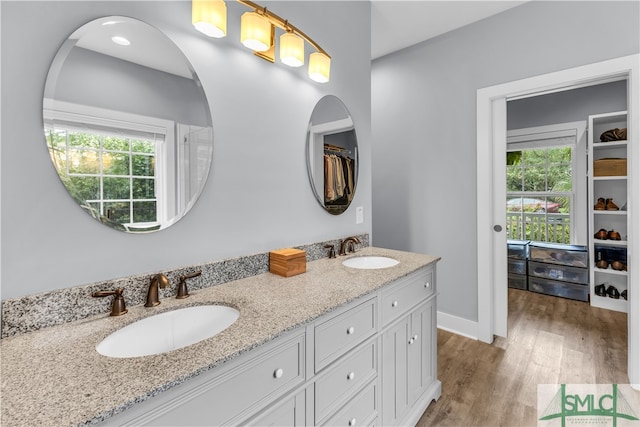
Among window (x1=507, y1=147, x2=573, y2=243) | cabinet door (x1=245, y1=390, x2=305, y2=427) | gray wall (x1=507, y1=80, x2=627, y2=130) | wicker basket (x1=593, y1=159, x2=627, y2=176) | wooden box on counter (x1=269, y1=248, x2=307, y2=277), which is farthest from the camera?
window (x1=507, y1=147, x2=573, y2=243)

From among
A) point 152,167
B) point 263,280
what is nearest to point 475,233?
point 263,280

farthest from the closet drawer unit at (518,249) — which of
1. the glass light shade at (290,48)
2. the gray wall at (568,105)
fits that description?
the glass light shade at (290,48)

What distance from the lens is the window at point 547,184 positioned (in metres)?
3.76

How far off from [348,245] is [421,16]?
197cm

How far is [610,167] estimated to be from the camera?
305cm

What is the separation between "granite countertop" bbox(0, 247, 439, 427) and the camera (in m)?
0.56

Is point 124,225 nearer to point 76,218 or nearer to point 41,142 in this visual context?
point 76,218

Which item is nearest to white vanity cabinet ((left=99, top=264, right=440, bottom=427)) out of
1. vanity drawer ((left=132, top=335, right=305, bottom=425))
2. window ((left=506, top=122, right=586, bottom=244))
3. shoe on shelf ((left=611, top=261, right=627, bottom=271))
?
vanity drawer ((left=132, top=335, right=305, bottom=425))

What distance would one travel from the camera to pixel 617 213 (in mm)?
3057

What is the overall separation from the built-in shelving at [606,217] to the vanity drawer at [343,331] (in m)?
3.26

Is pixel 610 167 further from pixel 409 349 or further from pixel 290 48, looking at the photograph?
pixel 290 48

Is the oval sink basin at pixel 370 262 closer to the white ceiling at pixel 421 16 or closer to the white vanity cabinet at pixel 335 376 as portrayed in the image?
the white vanity cabinet at pixel 335 376

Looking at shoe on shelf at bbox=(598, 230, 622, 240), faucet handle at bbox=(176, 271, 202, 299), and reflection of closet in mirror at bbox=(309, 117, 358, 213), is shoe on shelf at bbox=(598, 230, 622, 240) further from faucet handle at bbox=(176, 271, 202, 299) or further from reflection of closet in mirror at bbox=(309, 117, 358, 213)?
faucet handle at bbox=(176, 271, 202, 299)

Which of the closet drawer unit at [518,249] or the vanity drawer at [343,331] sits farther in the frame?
the closet drawer unit at [518,249]
